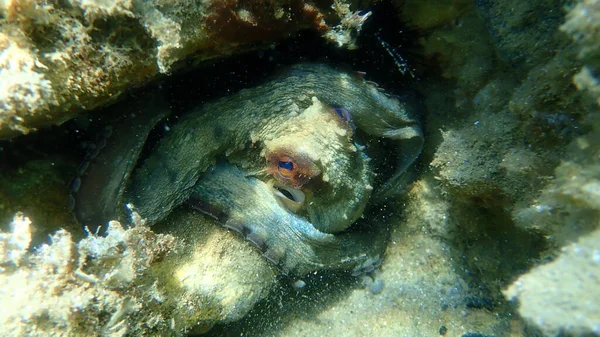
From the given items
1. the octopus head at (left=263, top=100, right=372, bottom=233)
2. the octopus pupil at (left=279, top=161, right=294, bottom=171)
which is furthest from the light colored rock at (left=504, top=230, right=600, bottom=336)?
the octopus pupil at (left=279, top=161, right=294, bottom=171)

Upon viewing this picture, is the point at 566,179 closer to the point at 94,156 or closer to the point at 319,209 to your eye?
the point at 319,209

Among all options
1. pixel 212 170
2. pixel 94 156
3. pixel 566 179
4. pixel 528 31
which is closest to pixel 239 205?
pixel 212 170

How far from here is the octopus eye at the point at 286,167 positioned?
2715 millimetres

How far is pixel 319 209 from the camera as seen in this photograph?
10.1ft

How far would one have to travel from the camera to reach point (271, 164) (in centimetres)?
284

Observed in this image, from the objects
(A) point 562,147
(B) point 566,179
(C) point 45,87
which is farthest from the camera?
(A) point 562,147

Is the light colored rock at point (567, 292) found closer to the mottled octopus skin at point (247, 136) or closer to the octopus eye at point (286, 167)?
the mottled octopus skin at point (247, 136)

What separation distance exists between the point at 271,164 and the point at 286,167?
6.2 inches

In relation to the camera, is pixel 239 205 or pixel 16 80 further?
pixel 239 205

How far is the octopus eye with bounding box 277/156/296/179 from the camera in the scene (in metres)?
2.71

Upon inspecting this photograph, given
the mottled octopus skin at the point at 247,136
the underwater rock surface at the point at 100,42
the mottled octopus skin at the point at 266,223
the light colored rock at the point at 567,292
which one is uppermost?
the underwater rock surface at the point at 100,42

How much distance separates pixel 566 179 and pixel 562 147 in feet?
1.18

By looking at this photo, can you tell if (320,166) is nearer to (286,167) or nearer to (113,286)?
(286,167)

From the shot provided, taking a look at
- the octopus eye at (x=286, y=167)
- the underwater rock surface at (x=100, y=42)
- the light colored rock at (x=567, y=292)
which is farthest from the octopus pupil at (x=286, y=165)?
the light colored rock at (x=567, y=292)
